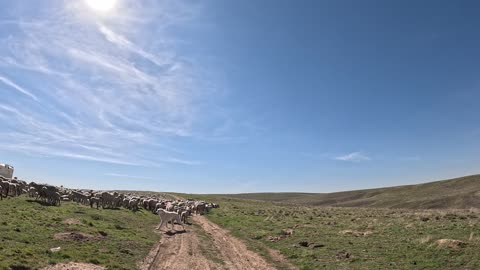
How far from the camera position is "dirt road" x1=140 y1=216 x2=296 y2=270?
67.2 feet

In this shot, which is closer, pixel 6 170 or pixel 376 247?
pixel 376 247

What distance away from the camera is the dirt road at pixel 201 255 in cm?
2047

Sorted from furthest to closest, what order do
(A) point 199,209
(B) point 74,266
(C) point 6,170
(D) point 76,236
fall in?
(C) point 6,170 → (A) point 199,209 → (D) point 76,236 → (B) point 74,266

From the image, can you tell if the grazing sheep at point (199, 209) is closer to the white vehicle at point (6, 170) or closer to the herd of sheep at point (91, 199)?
the herd of sheep at point (91, 199)

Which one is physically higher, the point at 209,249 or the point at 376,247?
the point at 376,247

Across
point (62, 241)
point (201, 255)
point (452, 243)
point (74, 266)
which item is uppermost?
point (62, 241)

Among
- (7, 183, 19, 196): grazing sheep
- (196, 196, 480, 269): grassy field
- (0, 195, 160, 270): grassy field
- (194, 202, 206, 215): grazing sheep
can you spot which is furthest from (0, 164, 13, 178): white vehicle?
(196, 196, 480, 269): grassy field

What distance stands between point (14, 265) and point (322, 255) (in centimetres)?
1768

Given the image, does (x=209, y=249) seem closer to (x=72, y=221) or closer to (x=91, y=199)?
(x=72, y=221)

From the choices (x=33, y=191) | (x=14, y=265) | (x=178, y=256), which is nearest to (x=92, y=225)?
(x=178, y=256)

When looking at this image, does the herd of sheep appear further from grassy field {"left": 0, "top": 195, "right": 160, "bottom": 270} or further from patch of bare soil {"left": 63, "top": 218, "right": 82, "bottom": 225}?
patch of bare soil {"left": 63, "top": 218, "right": 82, "bottom": 225}

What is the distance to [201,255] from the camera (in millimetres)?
23328

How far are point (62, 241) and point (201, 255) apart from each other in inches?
335

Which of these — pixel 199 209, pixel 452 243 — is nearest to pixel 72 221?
pixel 452 243
